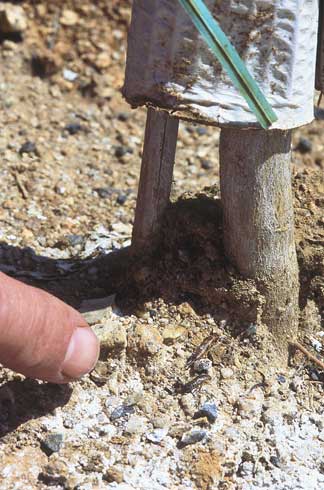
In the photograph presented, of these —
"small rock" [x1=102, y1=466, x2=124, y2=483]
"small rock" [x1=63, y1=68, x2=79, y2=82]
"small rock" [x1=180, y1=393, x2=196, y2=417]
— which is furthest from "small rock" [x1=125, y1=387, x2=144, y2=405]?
"small rock" [x1=63, y1=68, x2=79, y2=82]

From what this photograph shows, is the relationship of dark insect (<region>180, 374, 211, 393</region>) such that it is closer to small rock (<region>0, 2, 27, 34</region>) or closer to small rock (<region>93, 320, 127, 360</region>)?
small rock (<region>93, 320, 127, 360</region>)

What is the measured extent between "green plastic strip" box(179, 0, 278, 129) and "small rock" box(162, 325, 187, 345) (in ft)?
2.30

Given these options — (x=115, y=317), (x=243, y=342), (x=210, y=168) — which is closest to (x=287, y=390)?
(x=243, y=342)

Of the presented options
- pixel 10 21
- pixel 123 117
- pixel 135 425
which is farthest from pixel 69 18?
pixel 135 425

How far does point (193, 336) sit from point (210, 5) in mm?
914

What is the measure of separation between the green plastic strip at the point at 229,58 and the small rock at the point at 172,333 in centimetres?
70

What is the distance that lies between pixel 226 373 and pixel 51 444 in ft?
1.65

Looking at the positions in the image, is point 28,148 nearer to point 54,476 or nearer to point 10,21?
point 10,21

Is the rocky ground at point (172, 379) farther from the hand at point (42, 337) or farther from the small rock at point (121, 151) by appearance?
the small rock at point (121, 151)

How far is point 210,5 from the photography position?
200cm

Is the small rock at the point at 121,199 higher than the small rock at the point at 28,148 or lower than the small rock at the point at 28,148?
lower

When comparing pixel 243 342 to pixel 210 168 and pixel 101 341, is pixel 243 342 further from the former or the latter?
pixel 210 168

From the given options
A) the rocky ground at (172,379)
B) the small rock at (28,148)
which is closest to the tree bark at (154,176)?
the rocky ground at (172,379)

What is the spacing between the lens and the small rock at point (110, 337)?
243cm
